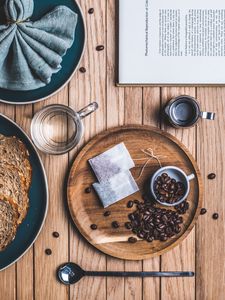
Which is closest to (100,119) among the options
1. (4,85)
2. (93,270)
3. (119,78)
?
(119,78)

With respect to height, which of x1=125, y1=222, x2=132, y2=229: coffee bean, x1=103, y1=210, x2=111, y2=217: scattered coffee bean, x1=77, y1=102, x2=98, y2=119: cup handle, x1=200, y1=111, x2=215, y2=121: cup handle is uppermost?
x1=77, y1=102, x2=98, y2=119: cup handle

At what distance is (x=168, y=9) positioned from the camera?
3.76 feet

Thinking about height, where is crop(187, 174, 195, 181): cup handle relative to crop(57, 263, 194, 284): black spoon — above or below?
above

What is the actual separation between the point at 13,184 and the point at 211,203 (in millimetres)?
462

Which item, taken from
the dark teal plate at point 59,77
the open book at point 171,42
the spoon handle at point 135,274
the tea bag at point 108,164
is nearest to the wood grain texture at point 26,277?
the spoon handle at point 135,274

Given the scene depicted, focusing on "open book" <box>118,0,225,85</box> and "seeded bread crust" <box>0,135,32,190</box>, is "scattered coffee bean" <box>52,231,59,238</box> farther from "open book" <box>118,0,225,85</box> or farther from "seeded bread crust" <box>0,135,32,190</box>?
"open book" <box>118,0,225,85</box>

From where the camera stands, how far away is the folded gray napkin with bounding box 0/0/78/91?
1.07 m

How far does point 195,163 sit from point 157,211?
142 millimetres

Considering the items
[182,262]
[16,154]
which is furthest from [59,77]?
[182,262]

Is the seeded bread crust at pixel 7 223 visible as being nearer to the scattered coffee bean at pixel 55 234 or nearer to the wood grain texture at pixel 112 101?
the scattered coffee bean at pixel 55 234

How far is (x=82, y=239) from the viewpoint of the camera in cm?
118

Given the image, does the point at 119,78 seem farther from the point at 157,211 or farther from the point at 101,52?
the point at 157,211

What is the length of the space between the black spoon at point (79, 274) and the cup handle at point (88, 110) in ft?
1.16

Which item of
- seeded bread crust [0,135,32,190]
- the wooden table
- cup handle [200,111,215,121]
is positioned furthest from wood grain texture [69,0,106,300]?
cup handle [200,111,215,121]
